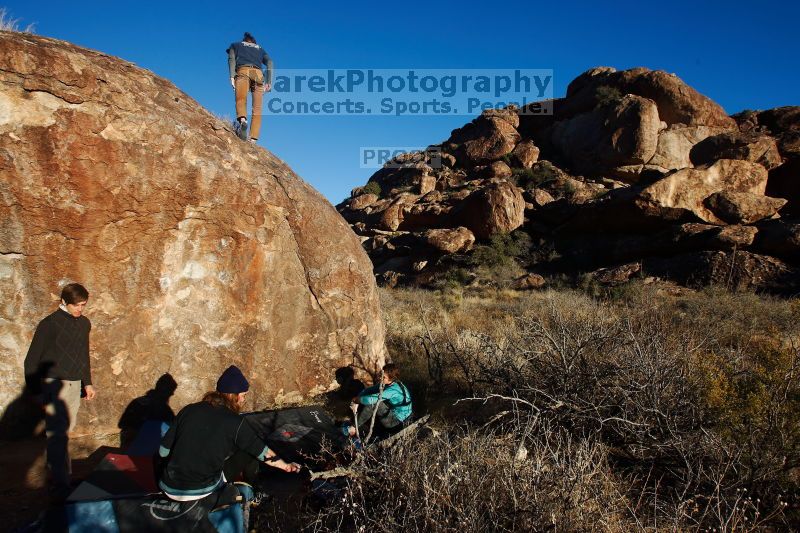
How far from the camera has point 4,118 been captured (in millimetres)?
3557

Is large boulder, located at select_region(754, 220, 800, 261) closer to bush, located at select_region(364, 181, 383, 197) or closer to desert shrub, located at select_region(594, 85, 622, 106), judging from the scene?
desert shrub, located at select_region(594, 85, 622, 106)

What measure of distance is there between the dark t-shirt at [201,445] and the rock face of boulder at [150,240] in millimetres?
1944

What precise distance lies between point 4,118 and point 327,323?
10.8 feet

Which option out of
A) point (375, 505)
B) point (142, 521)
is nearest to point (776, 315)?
point (375, 505)

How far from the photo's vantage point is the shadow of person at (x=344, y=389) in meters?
4.86

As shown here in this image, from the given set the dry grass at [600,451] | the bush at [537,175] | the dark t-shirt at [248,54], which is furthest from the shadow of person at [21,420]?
the bush at [537,175]

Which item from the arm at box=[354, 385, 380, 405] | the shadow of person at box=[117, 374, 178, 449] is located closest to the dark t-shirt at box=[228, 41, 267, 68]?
the shadow of person at box=[117, 374, 178, 449]

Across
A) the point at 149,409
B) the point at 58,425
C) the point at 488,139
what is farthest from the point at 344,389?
the point at 488,139

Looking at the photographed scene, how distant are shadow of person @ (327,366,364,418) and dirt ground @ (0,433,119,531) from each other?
2008mm

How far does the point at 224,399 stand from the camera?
264 centimetres

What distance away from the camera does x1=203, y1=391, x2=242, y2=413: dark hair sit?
2598 millimetres

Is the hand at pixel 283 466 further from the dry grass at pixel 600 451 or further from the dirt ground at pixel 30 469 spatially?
the dirt ground at pixel 30 469

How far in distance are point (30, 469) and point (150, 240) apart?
1979mm

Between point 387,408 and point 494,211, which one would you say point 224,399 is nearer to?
point 387,408
